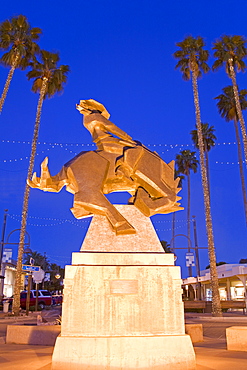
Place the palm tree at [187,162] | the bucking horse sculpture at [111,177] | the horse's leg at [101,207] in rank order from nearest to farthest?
the horse's leg at [101,207]
the bucking horse sculpture at [111,177]
the palm tree at [187,162]

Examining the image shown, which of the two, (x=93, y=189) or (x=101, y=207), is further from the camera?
(x=93, y=189)

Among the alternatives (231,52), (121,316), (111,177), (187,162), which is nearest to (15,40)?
(231,52)

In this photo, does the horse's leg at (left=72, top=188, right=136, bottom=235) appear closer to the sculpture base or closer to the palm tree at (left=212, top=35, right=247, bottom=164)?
the sculpture base

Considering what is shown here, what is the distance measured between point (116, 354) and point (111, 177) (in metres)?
3.10

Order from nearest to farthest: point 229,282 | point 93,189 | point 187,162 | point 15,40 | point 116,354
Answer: point 116,354, point 93,189, point 15,40, point 229,282, point 187,162

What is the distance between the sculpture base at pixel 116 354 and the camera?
4.95m

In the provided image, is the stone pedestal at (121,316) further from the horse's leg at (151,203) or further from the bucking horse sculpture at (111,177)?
the horse's leg at (151,203)

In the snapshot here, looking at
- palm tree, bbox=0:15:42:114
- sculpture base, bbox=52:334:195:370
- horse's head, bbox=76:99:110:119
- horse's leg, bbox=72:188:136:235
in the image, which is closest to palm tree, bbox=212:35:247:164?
palm tree, bbox=0:15:42:114

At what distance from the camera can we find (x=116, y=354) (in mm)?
4984

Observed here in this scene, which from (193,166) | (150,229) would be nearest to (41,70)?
(150,229)

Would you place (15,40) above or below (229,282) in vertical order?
above

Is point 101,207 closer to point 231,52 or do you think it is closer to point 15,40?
point 15,40

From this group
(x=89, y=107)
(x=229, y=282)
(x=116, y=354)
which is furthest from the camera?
(x=229, y=282)

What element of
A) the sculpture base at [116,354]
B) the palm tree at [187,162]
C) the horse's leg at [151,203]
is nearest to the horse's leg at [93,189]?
the horse's leg at [151,203]
